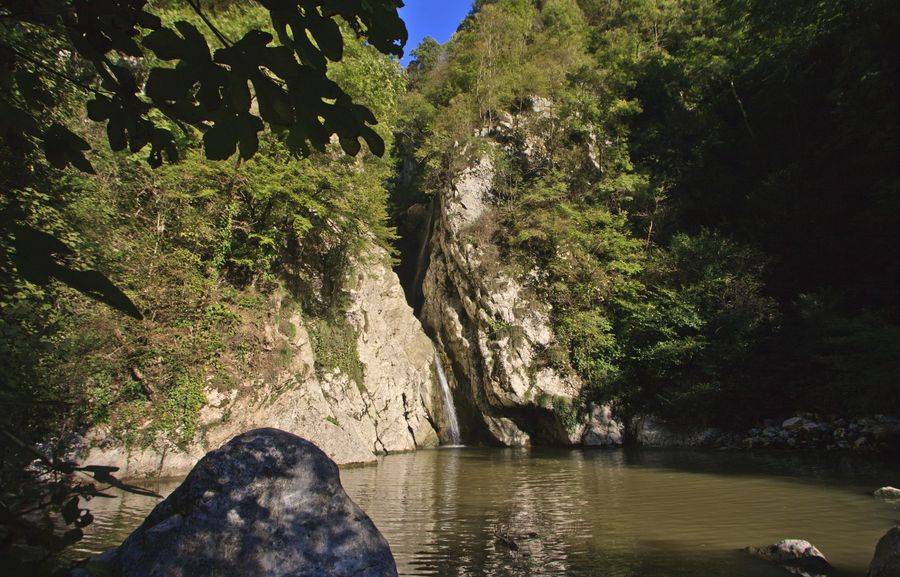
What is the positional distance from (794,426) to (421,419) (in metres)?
10.5

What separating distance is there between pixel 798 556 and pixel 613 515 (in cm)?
243

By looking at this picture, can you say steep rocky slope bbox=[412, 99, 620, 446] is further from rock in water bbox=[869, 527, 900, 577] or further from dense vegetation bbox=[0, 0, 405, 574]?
rock in water bbox=[869, 527, 900, 577]

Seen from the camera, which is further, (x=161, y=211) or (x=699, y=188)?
(x=699, y=188)

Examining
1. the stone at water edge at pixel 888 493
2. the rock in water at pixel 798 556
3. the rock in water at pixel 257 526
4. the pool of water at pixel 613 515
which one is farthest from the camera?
the stone at water edge at pixel 888 493

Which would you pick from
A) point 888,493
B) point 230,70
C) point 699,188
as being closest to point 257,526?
point 230,70

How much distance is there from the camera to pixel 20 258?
108 cm

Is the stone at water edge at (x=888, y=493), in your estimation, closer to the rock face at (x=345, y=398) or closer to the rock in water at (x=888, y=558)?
the rock in water at (x=888, y=558)

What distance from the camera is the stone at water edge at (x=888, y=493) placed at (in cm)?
750

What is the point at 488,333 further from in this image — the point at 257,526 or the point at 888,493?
the point at 257,526

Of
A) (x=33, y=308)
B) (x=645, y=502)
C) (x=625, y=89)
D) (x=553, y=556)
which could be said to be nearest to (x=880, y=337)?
(x=645, y=502)

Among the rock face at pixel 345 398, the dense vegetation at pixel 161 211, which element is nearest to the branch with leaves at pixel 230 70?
the dense vegetation at pixel 161 211

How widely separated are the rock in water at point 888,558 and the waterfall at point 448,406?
14.1 meters

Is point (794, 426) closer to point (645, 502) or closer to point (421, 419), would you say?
point (645, 502)

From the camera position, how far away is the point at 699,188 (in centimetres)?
2139
